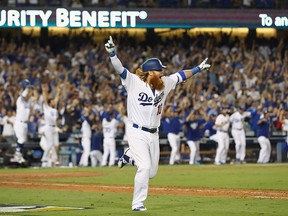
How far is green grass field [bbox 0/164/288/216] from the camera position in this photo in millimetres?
11578

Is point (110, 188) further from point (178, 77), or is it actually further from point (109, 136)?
point (109, 136)

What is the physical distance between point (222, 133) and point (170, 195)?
1268 centimetres

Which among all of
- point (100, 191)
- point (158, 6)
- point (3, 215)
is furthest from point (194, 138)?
point (3, 215)

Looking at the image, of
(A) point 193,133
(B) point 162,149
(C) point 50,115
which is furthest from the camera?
(B) point 162,149

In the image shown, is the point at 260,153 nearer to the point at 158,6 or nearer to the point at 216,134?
the point at 216,134

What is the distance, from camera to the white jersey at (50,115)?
25.1 metres

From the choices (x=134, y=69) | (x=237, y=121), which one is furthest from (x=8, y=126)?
(x=237, y=121)

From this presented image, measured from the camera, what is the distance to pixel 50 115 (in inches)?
995

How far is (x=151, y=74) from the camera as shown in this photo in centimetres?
1158

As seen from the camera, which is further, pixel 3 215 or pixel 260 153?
pixel 260 153

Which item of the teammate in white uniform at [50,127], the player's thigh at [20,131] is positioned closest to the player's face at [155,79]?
the teammate in white uniform at [50,127]

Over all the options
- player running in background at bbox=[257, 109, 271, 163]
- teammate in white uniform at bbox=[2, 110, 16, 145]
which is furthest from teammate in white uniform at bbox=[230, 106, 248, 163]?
teammate in white uniform at bbox=[2, 110, 16, 145]

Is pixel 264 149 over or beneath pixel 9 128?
beneath

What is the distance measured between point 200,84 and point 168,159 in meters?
3.92
